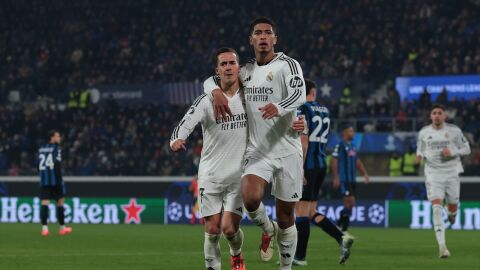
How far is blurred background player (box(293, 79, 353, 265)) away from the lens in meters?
11.5

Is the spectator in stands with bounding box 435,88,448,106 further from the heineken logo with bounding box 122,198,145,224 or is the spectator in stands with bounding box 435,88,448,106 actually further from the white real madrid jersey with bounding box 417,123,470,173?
the white real madrid jersey with bounding box 417,123,470,173

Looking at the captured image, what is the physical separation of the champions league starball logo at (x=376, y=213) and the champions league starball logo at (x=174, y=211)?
199 inches

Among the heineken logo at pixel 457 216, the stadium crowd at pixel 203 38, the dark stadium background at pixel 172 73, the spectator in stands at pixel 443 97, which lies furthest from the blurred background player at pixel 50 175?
the stadium crowd at pixel 203 38

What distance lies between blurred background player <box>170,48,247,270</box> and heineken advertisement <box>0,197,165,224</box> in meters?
17.4

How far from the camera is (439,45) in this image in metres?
34.1

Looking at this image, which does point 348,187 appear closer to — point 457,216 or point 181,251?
point 457,216

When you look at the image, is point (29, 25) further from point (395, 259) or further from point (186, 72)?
point (395, 259)

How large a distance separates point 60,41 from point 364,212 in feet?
71.6

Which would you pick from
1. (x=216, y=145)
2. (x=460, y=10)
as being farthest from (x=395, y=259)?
(x=460, y=10)

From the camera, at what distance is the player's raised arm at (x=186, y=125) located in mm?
8719

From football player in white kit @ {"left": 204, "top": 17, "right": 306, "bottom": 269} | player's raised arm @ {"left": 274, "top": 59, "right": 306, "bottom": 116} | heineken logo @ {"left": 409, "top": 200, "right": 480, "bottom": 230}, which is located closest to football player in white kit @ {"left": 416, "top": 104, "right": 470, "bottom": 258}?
football player in white kit @ {"left": 204, "top": 17, "right": 306, "bottom": 269}

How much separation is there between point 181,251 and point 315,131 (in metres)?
3.70

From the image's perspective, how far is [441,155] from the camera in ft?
47.0

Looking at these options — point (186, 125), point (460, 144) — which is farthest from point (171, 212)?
point (186, 125)
